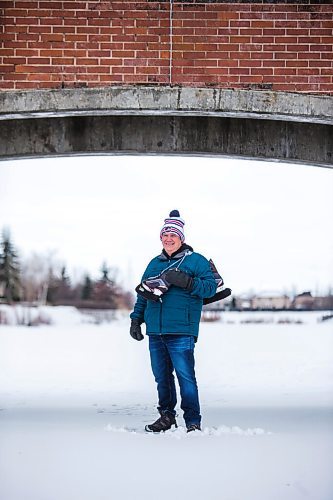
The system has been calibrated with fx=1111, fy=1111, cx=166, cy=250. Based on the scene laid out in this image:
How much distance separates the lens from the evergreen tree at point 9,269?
3428cm

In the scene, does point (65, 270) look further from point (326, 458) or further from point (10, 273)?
point (326, 458)

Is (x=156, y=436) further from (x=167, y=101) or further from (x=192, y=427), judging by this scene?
(x=167, y=101)

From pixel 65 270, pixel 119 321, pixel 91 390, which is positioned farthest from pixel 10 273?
pixel 91 390

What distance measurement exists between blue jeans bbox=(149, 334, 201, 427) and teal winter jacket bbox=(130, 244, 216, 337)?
10cm

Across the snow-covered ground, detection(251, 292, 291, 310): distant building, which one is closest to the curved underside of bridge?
the snow-covered ground

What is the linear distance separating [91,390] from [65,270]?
22.9 m

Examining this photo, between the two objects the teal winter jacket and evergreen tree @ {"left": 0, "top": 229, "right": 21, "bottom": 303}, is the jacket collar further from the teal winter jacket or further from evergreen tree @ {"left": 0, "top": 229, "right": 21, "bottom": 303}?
evergreen tree @ {"left": 0, "top": 229, "right": 21, "bottom": 303}

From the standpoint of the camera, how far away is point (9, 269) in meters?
35.5

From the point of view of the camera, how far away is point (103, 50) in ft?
26.7

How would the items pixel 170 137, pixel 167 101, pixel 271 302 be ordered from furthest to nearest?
pixel 271 302 → pixel 170 137 → pixel 167 101

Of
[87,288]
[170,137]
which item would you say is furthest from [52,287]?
[170,137]

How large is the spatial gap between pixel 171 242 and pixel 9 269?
2831cm

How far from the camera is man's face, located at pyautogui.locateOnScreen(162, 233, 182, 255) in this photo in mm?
7594

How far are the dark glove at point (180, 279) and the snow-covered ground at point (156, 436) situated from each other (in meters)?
0.99
